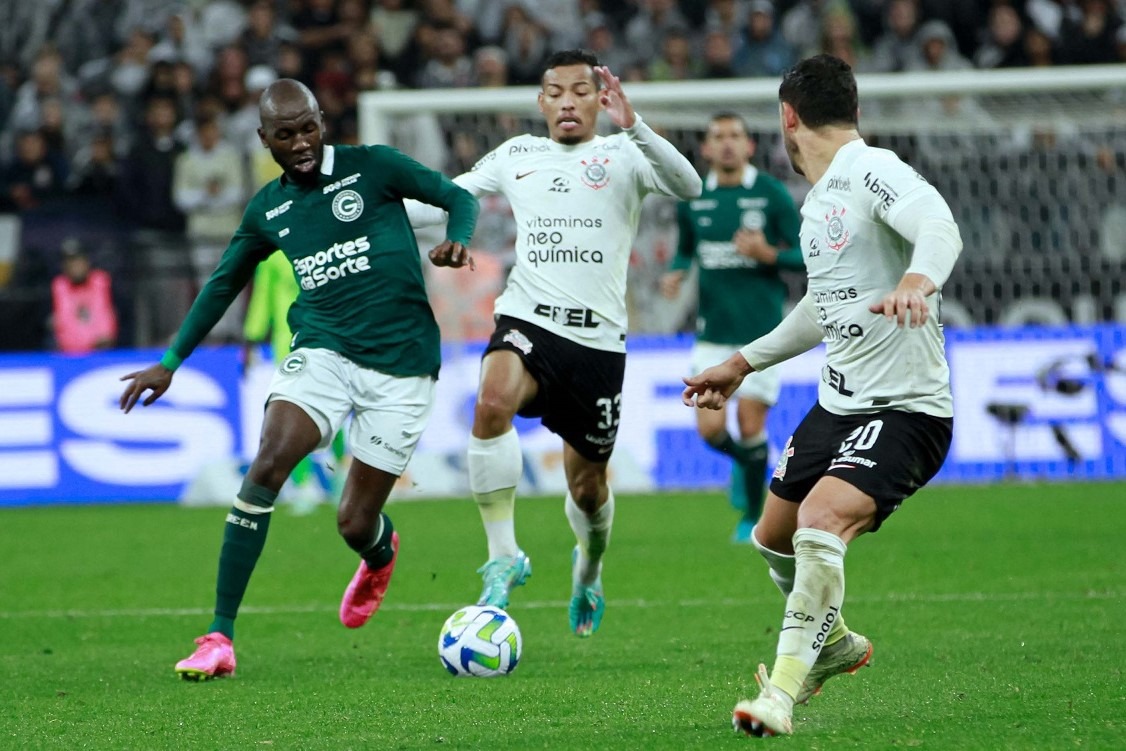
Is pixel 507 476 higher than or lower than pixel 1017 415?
higher

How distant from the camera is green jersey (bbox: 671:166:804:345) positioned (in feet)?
36.3

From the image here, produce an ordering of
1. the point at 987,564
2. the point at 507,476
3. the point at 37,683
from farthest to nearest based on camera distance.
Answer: the point at 987,564
the point at 507,476
the point at 37,683

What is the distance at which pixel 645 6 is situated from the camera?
61.9 ft

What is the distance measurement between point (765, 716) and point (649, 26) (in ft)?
48.8

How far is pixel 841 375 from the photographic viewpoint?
5273mm

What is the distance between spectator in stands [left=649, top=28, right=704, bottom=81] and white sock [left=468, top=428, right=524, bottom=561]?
11.5 meters

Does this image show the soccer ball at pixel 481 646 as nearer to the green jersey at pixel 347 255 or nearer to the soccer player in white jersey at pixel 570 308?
the soccer player in white jersey at pixel 570 308

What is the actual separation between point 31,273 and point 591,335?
35.4 feet

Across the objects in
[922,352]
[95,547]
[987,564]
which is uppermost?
[922,352]

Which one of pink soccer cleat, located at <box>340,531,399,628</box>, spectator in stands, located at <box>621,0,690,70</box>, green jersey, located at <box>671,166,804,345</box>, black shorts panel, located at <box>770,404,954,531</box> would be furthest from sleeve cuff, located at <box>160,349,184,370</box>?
spectator in stands, located at <box>621,0,690,70</box>

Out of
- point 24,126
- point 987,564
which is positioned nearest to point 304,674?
point 987,564

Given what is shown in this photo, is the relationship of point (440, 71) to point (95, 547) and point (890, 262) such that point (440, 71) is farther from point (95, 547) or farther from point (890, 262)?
point (890, 262)

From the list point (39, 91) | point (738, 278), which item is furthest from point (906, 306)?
point (39, 91)

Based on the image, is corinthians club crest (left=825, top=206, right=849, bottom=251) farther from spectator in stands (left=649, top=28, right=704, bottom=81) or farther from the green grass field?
spectator in stands (left=649, top=28, right=704, bottom=81)
